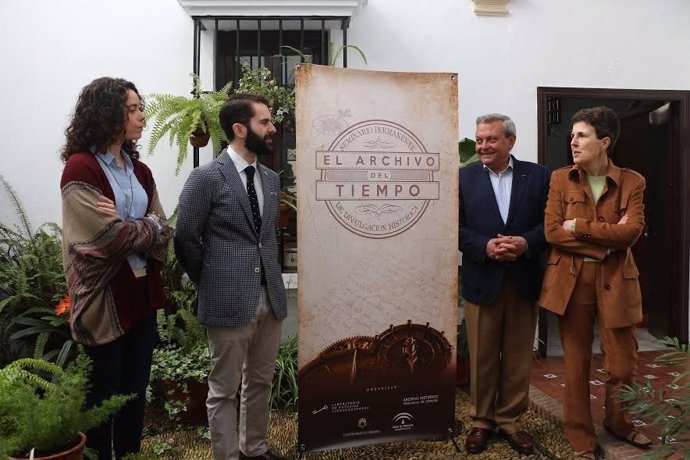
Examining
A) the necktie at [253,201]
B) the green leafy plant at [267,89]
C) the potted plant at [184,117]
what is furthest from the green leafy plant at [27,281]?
the necktie at [253,201]

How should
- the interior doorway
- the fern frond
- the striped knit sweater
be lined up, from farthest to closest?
the interior doorway, the fern frond, the striped knit sweater

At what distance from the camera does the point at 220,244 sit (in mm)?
2408

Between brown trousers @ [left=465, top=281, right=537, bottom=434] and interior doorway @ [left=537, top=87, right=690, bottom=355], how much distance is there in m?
1.74

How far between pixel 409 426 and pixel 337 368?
50 cm

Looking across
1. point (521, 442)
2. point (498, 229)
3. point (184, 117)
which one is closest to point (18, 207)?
point (184, 117)

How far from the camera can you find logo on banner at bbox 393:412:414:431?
2.77m

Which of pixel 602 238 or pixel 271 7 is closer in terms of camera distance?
pixel 602 238

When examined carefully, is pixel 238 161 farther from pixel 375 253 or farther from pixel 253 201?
pixel 375 253

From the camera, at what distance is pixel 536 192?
2896 mm

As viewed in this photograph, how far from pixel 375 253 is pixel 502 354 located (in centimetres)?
91

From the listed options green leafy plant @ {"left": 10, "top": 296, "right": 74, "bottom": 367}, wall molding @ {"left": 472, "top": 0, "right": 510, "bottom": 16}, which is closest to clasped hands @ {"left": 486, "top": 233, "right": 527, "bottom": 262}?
wall molding @ {"left": 472, "top": 0, "right": 510, "bottom": 16}

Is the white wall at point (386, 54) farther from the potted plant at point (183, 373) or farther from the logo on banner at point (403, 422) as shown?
the logo on banner at point (403, 422)

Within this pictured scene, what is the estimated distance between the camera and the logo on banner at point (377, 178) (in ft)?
8.50

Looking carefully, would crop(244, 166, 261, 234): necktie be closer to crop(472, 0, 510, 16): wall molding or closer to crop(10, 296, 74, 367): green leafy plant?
crop(10, 296, 74, 367): green leafy plant
